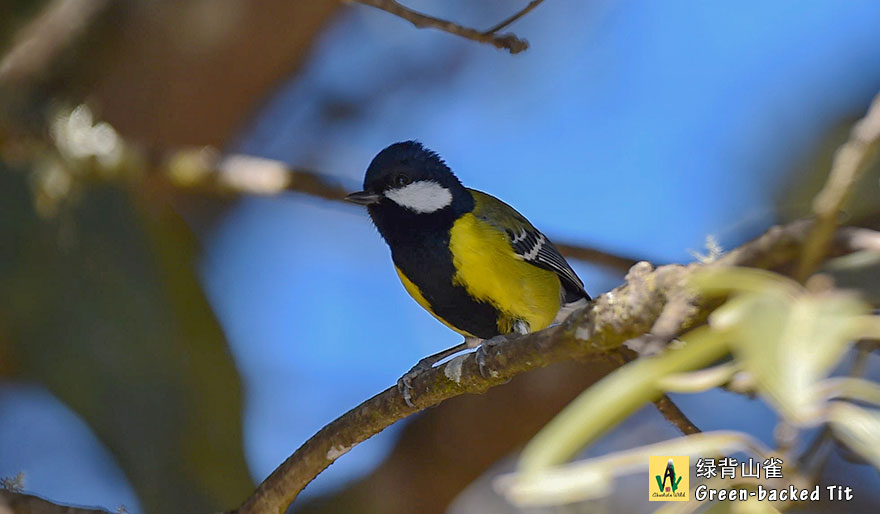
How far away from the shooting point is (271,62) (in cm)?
Result: 356

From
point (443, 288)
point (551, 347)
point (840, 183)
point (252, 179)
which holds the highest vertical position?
point (252, 179)

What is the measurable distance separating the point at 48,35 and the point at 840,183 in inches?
116

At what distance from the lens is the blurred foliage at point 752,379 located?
0.47 meters

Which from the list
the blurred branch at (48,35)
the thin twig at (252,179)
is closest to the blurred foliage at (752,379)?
the thin twig at (252,179)

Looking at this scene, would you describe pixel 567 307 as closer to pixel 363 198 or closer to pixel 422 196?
pixel 422 196

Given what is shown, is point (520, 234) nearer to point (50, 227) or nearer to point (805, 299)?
point (50, 227)

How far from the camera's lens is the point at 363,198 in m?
2.33

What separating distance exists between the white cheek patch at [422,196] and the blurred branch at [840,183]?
170 centimetres

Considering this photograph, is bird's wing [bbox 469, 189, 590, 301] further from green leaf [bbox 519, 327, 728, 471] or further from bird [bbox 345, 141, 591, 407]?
green leaf [bbox 519, 327, 728, 471]

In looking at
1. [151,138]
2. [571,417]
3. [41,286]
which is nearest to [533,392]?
[41,286]

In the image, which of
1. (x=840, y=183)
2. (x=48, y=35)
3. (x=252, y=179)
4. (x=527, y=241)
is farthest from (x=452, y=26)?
(x=48, y=35)

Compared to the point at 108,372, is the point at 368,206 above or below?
above

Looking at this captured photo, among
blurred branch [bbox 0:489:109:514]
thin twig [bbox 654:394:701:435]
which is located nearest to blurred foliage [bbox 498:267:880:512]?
thin twig [bbox 654:394:701:435]

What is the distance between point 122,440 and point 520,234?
44.6 inches
